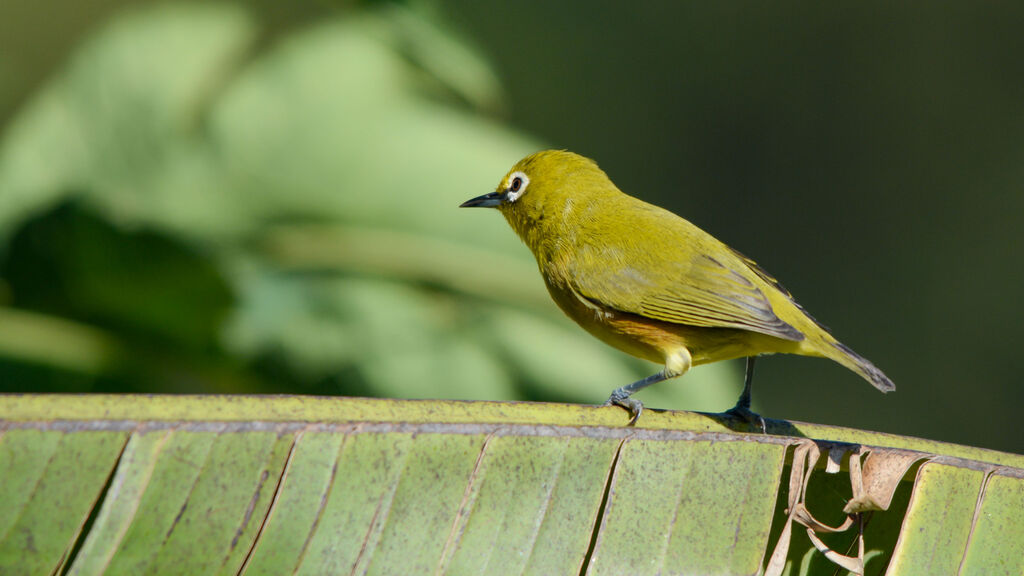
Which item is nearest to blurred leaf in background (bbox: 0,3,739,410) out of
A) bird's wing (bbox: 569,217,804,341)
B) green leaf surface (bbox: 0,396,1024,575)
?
bird's wing (bbox: 569,217,804,341)

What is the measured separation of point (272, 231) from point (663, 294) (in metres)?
1.45

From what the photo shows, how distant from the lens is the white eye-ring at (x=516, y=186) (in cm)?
356

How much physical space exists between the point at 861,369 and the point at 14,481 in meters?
1.94

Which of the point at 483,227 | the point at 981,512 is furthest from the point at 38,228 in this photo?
the point at 981,512

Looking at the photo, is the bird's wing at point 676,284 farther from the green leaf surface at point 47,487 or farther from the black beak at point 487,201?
the green leaf surface at point 47,487

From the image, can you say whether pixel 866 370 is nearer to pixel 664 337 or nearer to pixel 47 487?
pixel 664 337

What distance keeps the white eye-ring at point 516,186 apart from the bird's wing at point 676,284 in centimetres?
46

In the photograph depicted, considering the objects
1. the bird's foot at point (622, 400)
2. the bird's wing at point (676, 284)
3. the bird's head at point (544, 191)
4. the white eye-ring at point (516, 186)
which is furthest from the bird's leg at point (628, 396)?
the white eye-ring at point (516, 186)

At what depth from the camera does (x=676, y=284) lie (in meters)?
3.00

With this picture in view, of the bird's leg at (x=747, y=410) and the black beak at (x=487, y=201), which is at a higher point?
the black beak at (x=487, y=201)

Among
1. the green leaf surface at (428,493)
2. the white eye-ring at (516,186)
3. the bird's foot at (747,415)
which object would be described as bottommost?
the green leaf surface at (428,493)

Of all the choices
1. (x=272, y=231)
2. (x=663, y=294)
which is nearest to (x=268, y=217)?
(x=272, y=231)

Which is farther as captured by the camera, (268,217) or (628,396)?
(268,217)

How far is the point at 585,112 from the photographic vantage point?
724cm
